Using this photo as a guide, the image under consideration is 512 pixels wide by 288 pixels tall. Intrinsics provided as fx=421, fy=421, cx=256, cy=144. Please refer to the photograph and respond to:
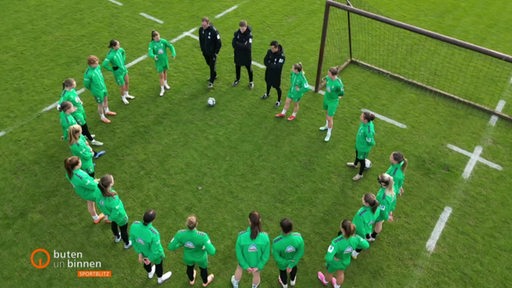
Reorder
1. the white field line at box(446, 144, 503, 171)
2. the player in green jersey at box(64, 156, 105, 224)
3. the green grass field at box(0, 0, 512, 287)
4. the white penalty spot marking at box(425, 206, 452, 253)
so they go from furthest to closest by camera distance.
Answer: the white field line at box(446, 144, 503, 171), the white penalty spot marking at box(425, 206, 452, 253), the green grass field at box(0, 0, 512, 287), the player in green jersey at box(64, 156, 105, 224)

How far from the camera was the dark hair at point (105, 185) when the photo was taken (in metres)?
6.63

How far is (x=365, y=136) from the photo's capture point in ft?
27.9

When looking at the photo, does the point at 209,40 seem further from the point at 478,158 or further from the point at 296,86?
the point at 478,158

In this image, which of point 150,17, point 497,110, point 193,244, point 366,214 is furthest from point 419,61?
point 193,244

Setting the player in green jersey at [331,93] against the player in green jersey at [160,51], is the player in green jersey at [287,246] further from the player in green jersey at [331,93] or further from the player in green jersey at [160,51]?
the player in green jersey at [160,51]

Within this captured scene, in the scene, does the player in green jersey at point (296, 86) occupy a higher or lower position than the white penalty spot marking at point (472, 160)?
higher

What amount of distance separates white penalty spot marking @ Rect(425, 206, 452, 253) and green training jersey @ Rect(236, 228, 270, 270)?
3622 mm

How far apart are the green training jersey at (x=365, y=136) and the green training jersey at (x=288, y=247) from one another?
10.1ft

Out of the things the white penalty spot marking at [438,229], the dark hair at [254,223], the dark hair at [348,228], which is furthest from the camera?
the white penalty spot marking at [438,229]

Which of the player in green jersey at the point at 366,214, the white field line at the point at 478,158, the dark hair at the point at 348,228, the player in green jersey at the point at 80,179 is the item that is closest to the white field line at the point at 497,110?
the white field line at the point at 478,158

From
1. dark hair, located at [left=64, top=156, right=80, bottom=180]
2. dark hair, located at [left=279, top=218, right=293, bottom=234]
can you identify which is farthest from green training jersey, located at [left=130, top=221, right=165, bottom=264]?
dark hair, located at [left=279, top=218, right=293, bottom=234]

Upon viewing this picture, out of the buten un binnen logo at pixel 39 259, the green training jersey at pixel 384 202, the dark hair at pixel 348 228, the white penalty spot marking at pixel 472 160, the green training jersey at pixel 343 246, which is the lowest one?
the buten un binnen logo at pixel 39 259

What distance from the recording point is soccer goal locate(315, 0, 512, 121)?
1162cm

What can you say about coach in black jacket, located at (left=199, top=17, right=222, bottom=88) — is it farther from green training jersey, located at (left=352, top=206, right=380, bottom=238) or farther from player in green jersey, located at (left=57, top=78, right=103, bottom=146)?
green training jersey, located at (left=352, top=206, right=380, bottom=238)
